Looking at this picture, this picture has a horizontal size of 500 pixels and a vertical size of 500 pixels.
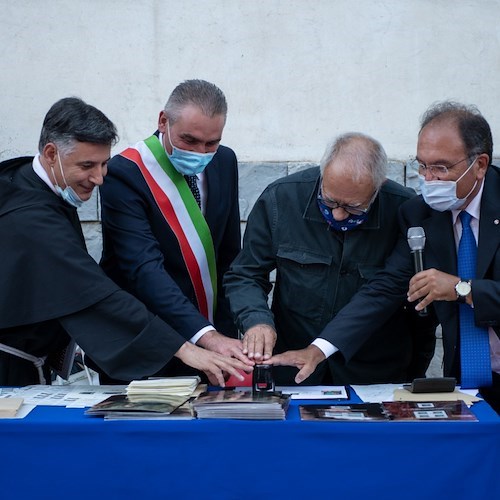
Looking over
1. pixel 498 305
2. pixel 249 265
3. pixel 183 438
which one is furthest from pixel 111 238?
pixel 498 305

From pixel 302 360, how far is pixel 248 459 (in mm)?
609

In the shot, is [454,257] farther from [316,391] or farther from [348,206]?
[316,391]

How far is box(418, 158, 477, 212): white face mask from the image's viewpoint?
3.21 metres

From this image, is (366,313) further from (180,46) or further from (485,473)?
(180,46)

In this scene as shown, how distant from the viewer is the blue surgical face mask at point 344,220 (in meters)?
3.41

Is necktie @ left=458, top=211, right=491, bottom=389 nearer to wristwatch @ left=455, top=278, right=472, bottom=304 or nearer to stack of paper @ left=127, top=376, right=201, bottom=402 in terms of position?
wristwatch @ left=455, top=278, right=472, bottom=304

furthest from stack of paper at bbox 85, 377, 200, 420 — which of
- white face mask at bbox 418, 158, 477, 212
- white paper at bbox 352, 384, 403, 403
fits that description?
white face mask at bbox 418, 158, 477, 212

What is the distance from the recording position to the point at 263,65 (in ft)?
16.8

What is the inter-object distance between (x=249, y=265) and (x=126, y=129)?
1.85m

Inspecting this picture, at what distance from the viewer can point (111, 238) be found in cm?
368

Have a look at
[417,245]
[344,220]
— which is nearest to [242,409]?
[417,245]

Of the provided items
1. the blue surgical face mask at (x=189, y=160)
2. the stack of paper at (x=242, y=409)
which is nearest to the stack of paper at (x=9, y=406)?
the stack of paper at (x=242, y=409)

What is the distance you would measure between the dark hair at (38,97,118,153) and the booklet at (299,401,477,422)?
126 cm

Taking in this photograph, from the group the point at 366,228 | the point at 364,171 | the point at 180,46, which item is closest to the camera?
the point at 364,171
